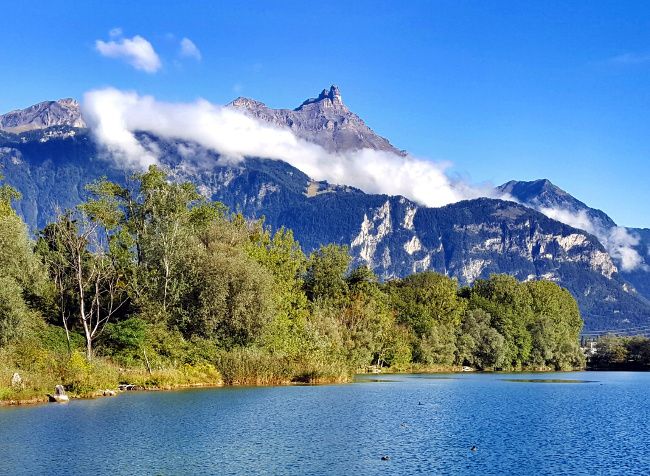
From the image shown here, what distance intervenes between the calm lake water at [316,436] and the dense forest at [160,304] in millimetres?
8895

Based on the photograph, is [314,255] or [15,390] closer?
[15,390]

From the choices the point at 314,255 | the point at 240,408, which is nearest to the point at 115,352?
the point at 240,408

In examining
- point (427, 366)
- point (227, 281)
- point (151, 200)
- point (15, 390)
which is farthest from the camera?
point (427, 366)

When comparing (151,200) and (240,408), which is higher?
(151,200)

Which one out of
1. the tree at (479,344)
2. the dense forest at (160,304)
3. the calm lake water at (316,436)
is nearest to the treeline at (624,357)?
the tree at (479,344)

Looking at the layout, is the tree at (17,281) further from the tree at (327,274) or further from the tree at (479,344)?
the tree at (479,344)

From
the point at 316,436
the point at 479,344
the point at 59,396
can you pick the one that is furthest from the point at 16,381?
the point at 479,344

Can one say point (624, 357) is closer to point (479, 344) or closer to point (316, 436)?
point (479, 344)

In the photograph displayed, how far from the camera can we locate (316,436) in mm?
39219

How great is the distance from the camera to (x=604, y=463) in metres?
33.0

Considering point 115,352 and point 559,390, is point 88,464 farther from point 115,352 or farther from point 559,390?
point 559,390

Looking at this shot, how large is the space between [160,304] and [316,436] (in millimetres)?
41127

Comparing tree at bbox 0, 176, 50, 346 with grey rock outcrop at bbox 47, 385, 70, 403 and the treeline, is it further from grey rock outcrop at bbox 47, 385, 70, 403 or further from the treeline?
the treeline

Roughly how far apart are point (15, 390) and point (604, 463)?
4017cm
